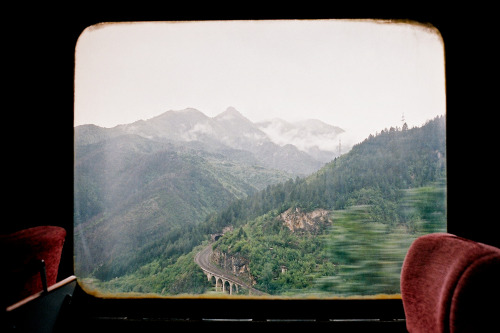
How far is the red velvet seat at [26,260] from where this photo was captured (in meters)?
1.62

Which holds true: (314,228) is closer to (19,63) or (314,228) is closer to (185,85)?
(185,85)

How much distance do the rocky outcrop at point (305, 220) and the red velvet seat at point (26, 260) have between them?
1364 millimetres

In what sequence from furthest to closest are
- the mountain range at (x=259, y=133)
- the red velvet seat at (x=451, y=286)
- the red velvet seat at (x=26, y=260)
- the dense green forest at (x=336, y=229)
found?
the mountain range at (x=259, y=133)
the dense green forest at (x=336, y=229)
the red velvet seat at (x=26, y=260)
the red velvet seat at (x=451, y=286)

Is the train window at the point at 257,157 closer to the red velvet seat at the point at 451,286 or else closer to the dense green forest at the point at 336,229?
the dense green forest at the point at 336,229

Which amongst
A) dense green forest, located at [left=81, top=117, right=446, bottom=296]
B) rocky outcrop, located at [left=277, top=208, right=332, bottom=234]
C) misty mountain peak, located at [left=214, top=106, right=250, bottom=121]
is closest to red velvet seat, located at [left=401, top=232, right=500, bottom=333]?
dense green forest, located at [left=81, top=117, right=446, bottom=296]

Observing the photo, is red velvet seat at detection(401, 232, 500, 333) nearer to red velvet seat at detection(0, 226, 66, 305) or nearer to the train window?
the train window

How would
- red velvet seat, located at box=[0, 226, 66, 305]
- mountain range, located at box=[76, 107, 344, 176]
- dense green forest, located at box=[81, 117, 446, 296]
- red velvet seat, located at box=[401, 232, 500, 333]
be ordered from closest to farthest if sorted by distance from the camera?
red velvet seat, located at box=[401, 232, 500, 333] → red velvet seat, located at box=[0, 226, 66, 305] → dense green forest, located at box=[81, 117, 446, 296] → mountain range, located at box=[76, 107, 344, 176]

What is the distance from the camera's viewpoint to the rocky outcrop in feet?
7.42

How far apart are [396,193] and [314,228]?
0.60 metres

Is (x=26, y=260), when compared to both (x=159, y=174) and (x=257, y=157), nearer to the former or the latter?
(x=159, y=174)

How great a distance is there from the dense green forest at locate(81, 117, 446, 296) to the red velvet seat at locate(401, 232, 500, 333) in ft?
1.80

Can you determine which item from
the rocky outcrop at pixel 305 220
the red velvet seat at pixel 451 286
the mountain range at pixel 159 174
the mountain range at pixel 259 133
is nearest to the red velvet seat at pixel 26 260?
the mountain range at pixel 159 174

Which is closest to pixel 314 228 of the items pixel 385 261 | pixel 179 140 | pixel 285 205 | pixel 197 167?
pixel 285 205

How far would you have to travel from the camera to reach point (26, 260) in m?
1.67
